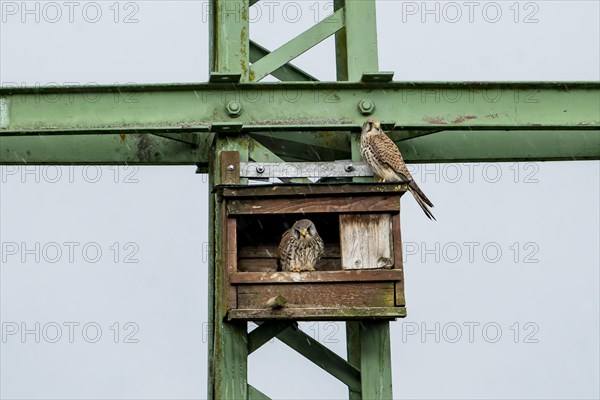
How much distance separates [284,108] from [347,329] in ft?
4.10

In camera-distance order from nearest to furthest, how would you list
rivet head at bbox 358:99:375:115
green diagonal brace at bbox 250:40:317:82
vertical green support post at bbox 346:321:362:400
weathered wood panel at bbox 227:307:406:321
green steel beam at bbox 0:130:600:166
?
weathered wood panel at bbox 227:307:406:321, rivet head at bbox 358:99:375:115, vertical green support post at bbox 346:321:362:400, green steel beam at bbox 0:130:600:166, green diagonal brace at bbox 250:40:317:82

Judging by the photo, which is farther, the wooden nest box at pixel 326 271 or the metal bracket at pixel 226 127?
the metal bracket at pixel 226 127

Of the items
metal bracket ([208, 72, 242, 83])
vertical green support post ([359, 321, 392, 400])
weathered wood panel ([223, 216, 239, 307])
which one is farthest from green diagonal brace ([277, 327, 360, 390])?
metal bracket ([208, 72, 242, 83])

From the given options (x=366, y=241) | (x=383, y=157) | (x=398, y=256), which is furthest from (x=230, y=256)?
(x=383, y=157)

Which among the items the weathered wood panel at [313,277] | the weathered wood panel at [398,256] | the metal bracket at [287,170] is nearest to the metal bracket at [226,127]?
the metal bracket at [287,170]

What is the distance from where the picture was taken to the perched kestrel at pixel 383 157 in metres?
7.81

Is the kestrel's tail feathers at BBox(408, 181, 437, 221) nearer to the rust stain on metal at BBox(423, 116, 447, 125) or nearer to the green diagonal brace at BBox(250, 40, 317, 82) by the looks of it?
the rust stain on metal at BBox(423, 116, 447, 125)

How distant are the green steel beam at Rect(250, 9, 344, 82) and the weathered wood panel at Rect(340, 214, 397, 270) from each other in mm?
901

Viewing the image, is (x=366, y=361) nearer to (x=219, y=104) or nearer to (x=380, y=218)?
(x=380, y=218)

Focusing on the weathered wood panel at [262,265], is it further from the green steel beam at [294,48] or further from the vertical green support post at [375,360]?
the green steel beam at [294,48]

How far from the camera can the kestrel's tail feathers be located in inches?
322

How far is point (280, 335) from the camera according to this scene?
7758mm

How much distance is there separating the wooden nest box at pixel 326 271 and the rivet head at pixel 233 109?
467 millimetres

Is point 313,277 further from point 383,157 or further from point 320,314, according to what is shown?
point 383,157
